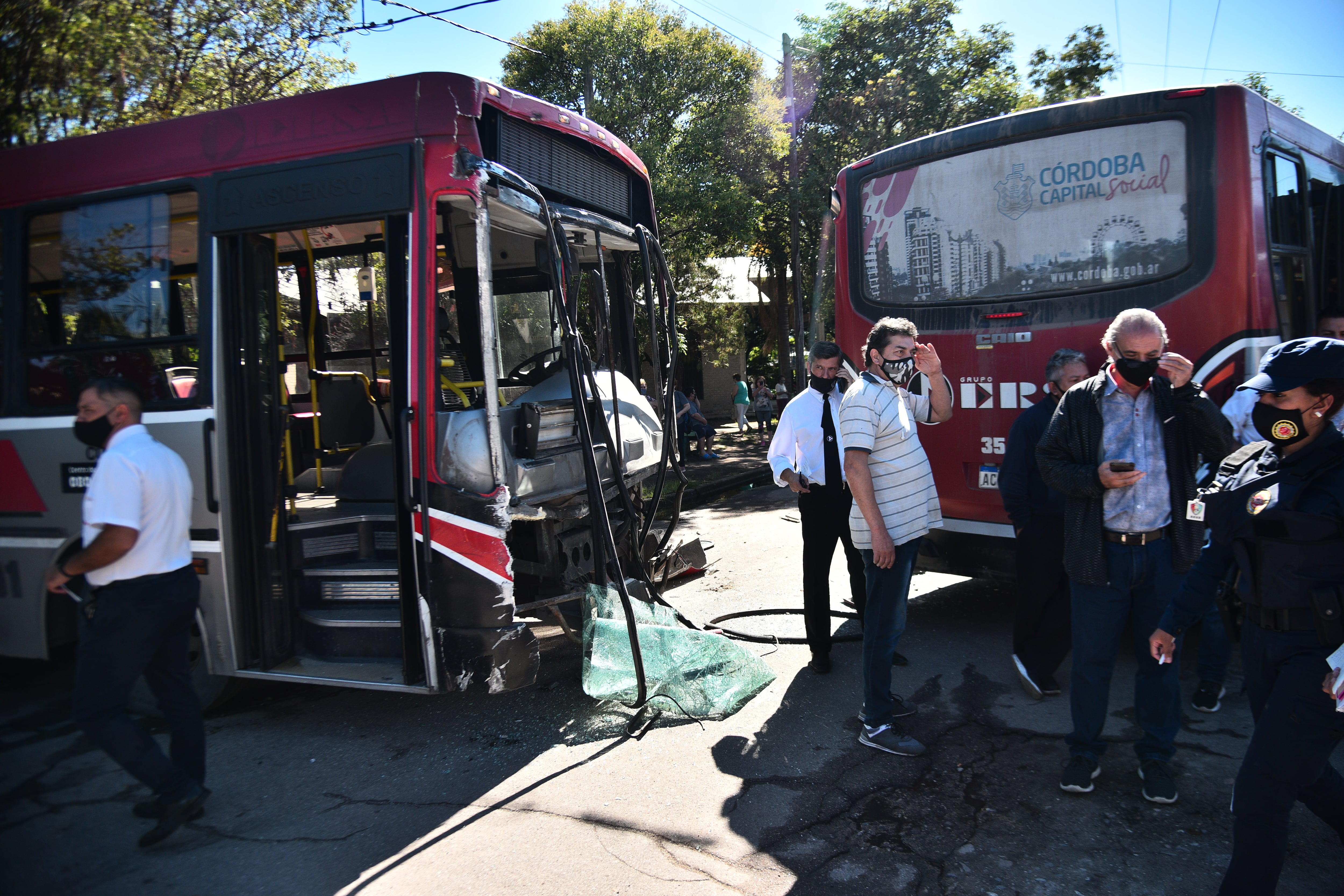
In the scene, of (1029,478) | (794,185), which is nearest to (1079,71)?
(794,185)

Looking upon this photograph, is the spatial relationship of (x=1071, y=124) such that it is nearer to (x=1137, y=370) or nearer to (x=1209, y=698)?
(x=1137, y=370)

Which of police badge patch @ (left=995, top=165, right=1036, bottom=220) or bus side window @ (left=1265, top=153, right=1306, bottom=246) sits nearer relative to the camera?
bus side window @ (left=1265, top=153, right=1306, bottom=246)

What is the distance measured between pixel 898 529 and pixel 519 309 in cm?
305

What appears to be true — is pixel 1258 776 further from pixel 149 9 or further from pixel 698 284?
pixel 698 284

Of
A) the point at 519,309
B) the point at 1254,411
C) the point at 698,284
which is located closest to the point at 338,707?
the point at 519,309

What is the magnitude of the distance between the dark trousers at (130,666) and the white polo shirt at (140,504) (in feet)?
0.20

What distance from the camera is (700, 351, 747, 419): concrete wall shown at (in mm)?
28750

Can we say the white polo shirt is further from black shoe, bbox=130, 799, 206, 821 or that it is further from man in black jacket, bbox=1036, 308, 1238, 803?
man in black jacket, bbox=1036, 308, 1238, 803

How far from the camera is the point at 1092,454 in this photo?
334 cm

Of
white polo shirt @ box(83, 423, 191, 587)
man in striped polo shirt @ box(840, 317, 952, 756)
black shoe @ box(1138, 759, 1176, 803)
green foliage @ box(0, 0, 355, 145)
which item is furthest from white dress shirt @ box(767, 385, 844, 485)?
green foliage @ box(0, 0, 355, 145)

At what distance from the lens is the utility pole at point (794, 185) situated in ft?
52.4

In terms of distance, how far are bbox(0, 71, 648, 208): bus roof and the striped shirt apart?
2.17m

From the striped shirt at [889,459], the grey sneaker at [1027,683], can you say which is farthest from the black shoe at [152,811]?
the grey sneaker at [1027,683]

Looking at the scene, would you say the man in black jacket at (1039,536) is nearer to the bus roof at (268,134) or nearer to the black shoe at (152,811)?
the bus roof at (268,134)
